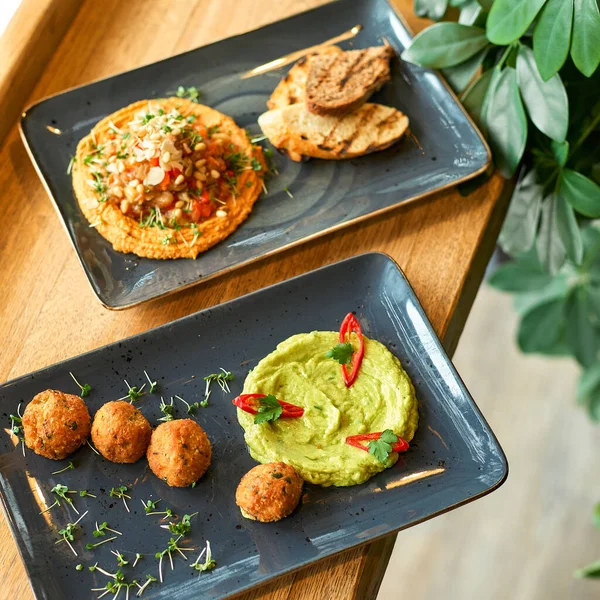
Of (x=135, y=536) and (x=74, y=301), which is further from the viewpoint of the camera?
(x=74, y=301)

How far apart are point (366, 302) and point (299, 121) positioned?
0.84 metres

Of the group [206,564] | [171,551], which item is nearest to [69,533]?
[171,551]

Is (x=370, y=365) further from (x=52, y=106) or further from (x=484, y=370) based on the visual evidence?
(x=484, y=370)

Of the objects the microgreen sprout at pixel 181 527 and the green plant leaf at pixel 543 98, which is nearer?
the microgreen sprout at pixel 181 527

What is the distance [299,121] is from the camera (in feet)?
9.59

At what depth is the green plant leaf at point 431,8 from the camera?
2.95m

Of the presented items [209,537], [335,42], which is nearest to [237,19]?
[335,42]

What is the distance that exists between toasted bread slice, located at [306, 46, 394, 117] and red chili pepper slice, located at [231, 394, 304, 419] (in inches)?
49.3

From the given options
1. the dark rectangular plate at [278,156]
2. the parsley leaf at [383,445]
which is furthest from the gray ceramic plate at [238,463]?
the dark rectangular plate at [278,156]

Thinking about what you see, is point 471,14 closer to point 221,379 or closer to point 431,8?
point 431,8

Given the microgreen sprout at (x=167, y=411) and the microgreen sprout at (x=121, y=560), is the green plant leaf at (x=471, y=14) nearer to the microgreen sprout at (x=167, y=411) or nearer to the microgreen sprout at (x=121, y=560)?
the microgreen sprout at (x=167, y=411)

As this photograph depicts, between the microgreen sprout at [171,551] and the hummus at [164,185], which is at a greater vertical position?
the hummus at [164,185]

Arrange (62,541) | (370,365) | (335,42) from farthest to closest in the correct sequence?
(335,42), (370,365), (62,541)

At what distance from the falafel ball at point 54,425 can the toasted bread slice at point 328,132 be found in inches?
52.9
